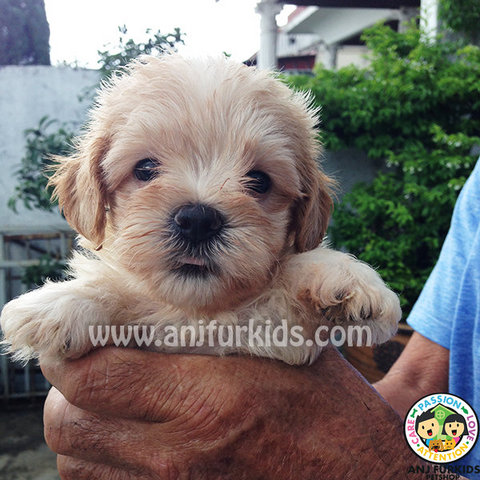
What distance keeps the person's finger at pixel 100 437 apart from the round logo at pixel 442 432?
3.61 ft

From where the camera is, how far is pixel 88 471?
2.28 metres

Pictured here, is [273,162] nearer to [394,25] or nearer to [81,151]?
[81,151]

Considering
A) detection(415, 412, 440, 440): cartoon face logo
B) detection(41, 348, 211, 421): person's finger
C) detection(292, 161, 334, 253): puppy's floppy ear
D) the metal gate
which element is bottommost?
the metal gate

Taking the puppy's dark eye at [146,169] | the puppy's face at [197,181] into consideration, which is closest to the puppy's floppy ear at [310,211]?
the puppy's face at [197,181]

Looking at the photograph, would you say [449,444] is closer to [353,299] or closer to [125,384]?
[353,299]

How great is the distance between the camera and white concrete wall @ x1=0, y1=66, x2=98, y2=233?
720 cm

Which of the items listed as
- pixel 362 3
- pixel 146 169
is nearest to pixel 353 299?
pixel 146 169

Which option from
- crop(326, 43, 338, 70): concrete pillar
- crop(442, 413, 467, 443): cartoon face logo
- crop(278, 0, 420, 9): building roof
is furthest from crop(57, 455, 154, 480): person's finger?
crop(326, 43, 338, 70): concrete pillar

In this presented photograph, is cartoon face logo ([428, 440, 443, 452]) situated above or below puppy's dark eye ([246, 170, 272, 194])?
below

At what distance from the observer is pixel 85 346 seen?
78.2 inches

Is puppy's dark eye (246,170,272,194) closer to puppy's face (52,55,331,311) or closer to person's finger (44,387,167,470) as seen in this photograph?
puppy's face (52,55,331,311)

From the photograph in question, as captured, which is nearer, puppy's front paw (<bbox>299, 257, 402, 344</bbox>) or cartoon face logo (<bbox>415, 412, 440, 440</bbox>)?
puppy's front paw (<bbox>299, 257, 402, 344</bbox>)

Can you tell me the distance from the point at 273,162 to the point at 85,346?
114 cm

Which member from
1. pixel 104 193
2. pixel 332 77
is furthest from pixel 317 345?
pixel 332 77
